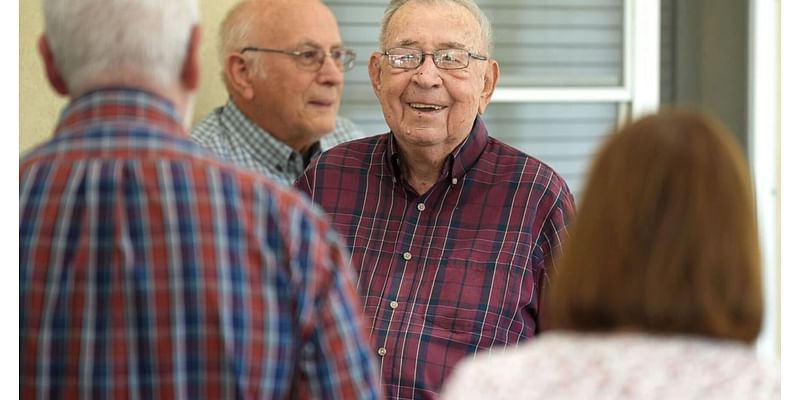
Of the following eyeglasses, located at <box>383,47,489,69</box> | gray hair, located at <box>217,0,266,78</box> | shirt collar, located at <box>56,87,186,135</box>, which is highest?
gray hair, located at <box>217,0,266,78</box>

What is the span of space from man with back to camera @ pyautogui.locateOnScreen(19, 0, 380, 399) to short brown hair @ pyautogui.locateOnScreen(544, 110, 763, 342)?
0.38 m

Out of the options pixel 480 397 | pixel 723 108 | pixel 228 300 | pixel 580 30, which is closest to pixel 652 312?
pixel 480 397

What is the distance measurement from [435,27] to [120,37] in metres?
1.46

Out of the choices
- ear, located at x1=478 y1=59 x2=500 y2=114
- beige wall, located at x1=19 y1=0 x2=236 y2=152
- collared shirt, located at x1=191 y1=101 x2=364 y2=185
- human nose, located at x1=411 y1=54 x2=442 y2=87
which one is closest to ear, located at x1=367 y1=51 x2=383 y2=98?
human nose, located at x1=411 y1=54 x2=442 y2=87

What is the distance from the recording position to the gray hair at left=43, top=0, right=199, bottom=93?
162 centimetres

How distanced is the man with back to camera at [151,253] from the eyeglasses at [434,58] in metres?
1.38

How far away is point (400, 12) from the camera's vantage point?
304cm

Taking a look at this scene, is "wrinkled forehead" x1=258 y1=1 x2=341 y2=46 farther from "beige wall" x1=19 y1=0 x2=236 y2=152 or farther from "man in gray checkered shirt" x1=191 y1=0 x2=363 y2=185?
"beige wall" x1=19 y1=0 x2=236 y2=152

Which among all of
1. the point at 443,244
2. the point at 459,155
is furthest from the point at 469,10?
the point at 443,244

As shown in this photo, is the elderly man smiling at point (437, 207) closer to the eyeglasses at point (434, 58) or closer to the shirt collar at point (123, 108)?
the eyeglasses at point (434, 58)

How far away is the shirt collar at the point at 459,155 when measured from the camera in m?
2.92

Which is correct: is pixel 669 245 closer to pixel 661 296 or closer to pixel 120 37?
pixel 661 296

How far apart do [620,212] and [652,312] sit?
13cm

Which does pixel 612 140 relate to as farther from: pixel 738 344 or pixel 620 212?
pixel 738 344
